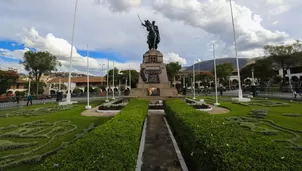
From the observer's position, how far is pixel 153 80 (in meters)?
26.6

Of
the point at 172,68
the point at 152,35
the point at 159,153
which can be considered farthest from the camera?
the point at 172,68

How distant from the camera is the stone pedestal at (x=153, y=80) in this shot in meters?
24.2

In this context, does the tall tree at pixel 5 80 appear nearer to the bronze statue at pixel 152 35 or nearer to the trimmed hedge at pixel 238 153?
the bronze statue at pixel 152 35

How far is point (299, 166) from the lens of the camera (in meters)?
2.97

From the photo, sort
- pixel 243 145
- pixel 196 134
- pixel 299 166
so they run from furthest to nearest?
pixel 196 134, pixel 243 145, pixel 299 166

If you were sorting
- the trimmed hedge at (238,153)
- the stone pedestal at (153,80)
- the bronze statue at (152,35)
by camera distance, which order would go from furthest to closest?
the bronze statue at (152,35) < the stone pedestal at (153,80) < the trimmed hedge at (238,153)

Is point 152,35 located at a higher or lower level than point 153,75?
higher

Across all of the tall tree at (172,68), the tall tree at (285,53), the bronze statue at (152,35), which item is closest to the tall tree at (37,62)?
the bronze statue at (152,35)

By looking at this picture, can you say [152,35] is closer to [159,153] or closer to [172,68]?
[159,153]

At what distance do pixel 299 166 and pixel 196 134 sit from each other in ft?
7.94

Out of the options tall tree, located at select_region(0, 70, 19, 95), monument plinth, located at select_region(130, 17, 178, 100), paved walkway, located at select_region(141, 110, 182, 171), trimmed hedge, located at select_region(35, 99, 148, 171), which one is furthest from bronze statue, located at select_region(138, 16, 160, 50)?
tall tree, located at select_region(0, 70, 19, 95)

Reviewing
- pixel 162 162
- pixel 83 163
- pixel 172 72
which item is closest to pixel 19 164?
pixel 83 163

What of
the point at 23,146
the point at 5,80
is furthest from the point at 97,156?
the point at 5,80

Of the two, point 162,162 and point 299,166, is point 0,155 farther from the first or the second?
point 299,166
